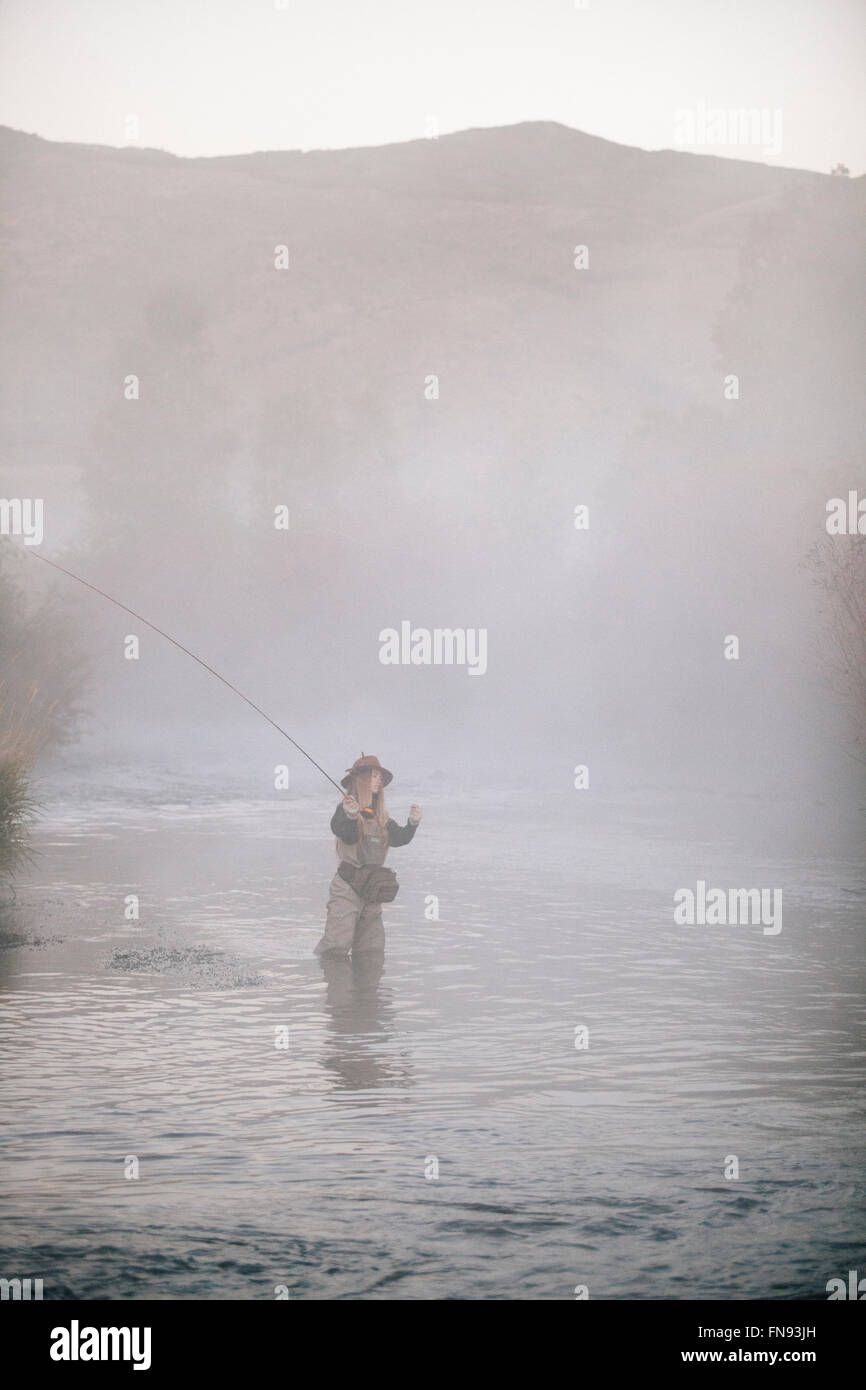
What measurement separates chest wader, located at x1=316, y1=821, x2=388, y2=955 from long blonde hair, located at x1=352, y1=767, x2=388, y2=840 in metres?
0.05

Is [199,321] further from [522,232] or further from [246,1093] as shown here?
[522,232]

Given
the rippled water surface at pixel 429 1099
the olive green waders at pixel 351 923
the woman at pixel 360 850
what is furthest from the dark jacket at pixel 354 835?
the rippled water surface at pixel 429 1099

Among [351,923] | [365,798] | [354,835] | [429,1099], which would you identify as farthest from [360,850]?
[429,1099]

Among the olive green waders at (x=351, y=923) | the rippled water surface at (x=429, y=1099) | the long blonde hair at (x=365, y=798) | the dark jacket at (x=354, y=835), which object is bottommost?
the rippled water surface at (x=429, y=1099)

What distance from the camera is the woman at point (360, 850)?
40.5 feet

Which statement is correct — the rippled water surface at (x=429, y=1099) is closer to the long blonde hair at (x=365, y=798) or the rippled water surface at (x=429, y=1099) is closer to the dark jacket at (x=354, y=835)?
the dark jacket at (x=354, y=835)

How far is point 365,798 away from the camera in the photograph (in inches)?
493

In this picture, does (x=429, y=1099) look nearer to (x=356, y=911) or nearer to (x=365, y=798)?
(x=356, y=911)

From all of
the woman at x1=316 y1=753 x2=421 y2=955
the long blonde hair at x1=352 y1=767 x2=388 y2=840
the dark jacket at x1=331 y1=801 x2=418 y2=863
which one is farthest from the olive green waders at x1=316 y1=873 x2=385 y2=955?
the long blonde hair at x1=352 y1=767 x2=388 y2=840

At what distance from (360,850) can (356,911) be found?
47 cm

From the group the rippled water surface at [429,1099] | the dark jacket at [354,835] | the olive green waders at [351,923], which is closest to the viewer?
the rippled water surface at [429,1099]

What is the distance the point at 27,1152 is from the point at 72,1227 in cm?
104

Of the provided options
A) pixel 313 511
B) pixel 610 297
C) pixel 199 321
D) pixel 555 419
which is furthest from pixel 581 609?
pixel 610 297

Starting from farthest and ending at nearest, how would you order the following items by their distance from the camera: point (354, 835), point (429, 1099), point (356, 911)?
point (356, 911), point (354, 835), point (429, 1099)
